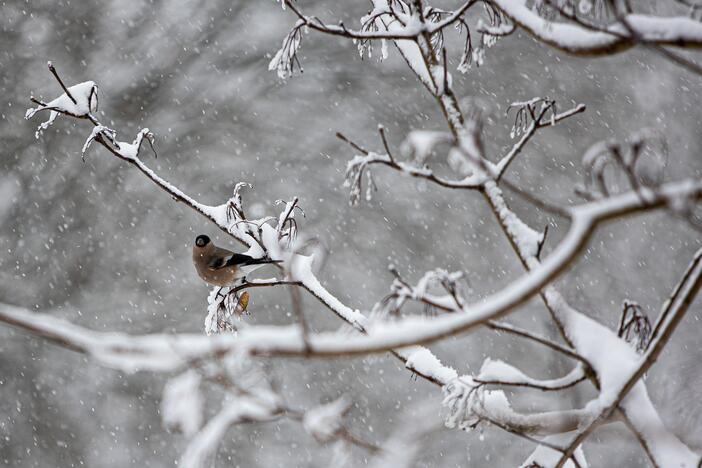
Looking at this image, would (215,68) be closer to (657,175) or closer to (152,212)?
(152,212)

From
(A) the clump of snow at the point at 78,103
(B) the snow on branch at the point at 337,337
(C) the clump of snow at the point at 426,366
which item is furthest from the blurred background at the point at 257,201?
(B) the snow on branch at the point at 337,337

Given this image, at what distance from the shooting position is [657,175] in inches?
45.1

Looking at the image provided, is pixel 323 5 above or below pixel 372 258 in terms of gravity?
above

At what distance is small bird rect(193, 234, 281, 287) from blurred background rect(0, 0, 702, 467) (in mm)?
5175

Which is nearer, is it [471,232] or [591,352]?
[591,352]

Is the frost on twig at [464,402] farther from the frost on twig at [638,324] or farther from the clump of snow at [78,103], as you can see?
the clump of snow at [78,103]

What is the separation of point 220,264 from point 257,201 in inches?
263

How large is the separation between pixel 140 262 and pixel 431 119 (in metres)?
4.28

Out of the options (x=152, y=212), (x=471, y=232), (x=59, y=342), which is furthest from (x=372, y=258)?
(x=59, y=342)

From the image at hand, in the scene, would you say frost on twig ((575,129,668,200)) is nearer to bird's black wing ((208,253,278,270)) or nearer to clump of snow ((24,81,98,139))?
bird's black wing ((208,253,278,270))

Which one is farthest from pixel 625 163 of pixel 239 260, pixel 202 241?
pixel 202 241

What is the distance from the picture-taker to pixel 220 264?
3.12 metres

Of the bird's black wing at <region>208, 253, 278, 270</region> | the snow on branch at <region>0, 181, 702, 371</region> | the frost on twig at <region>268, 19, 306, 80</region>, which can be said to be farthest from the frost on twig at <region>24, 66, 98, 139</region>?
the snow on branch at <region>0, 181, 702, 371</region>

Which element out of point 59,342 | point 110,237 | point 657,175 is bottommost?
point 657,175
